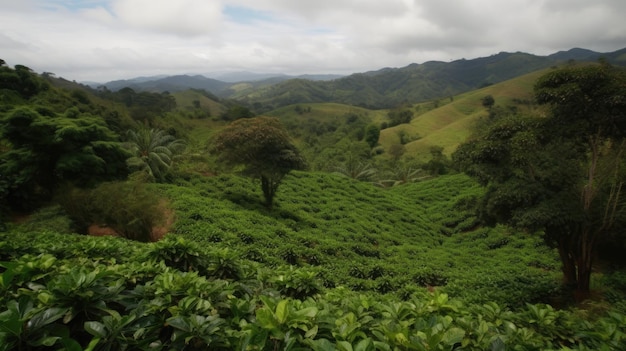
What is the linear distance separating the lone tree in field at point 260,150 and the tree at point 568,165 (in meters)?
9.23

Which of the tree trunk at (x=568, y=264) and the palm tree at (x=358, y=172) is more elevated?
the tree trunk at (x=568, y=264)

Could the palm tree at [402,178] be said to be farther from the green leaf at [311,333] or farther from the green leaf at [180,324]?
the green leaf at [180,324]

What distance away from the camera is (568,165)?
879cm

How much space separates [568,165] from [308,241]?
9176 millimetres

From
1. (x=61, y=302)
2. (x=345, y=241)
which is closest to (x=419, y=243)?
(x=345, y=241)

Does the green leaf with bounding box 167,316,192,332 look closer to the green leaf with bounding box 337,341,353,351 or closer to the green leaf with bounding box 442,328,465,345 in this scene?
the green leaf with bounding box 337,341,353,351

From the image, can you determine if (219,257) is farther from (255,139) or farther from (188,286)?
(255,139)

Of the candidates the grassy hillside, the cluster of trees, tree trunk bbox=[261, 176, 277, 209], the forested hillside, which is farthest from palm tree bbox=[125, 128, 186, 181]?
the grassy hillside

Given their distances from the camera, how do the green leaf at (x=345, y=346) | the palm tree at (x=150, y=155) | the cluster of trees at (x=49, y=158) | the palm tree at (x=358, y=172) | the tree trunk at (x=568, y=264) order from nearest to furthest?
1. the green leaf at (x=345, y=346)
2. the tree trunk at (x=568, y=264)
3. the cluster of trees at (x=49, y=158)
4. the palm tree at (x=150, y=155)
5. the palm tree at (x=358, y=172)

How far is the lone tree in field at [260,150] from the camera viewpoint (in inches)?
643

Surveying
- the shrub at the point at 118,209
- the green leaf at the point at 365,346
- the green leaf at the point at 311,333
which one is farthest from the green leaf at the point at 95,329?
the shrub at the point at 118,209

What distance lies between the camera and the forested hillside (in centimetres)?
231

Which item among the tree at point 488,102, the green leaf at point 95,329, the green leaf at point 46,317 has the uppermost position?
the tree at point 488,102

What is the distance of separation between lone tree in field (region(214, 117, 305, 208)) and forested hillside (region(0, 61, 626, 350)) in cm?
10
